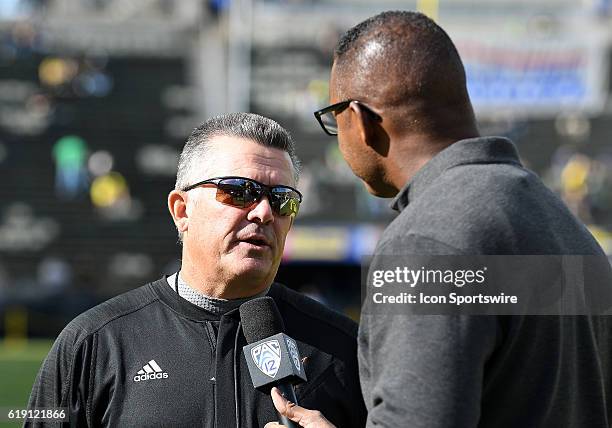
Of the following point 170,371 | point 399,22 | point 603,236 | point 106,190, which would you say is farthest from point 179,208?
point 106,190

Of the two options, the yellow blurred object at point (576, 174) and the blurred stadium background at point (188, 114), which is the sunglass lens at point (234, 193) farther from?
the yellow blurred object at point (576, 174)

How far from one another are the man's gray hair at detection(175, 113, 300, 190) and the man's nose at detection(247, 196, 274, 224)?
203mm

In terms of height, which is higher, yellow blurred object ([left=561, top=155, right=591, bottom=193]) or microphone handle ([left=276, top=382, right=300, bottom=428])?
yellow blurred object ([left=561, top=155, right=591, bottom=193])

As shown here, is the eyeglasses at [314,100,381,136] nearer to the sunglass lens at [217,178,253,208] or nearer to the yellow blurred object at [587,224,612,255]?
the sunglass lens at [217,178,253,208]

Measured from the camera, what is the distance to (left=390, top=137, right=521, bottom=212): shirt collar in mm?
2432

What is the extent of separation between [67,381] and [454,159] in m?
1.36

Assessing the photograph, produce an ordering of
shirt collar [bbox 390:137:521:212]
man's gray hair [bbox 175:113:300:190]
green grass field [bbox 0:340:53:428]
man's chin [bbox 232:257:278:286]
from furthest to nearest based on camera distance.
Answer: green grass field [bbox 0:340:53:428], man's gray hair [bbox 175:113:300:190], man's chin [bbox 232:257:278:286], shirt collar [bbox 390:137:521:212]

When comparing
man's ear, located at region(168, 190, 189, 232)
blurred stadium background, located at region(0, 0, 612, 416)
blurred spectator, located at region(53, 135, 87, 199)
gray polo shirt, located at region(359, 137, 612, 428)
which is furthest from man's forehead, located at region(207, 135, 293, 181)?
blurred spectator, located at region(53, 135, 87, 199)

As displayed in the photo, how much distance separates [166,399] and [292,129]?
20665 millimetres

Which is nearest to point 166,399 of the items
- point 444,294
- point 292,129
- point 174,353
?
point 174,353

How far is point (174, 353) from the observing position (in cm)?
329

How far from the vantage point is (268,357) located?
287 cm

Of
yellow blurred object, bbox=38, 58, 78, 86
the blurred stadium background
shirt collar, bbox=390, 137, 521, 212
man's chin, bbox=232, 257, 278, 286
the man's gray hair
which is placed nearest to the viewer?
shirt collar, bbox=390, 137, 521, 212

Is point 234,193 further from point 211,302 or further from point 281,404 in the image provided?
point 281,404
